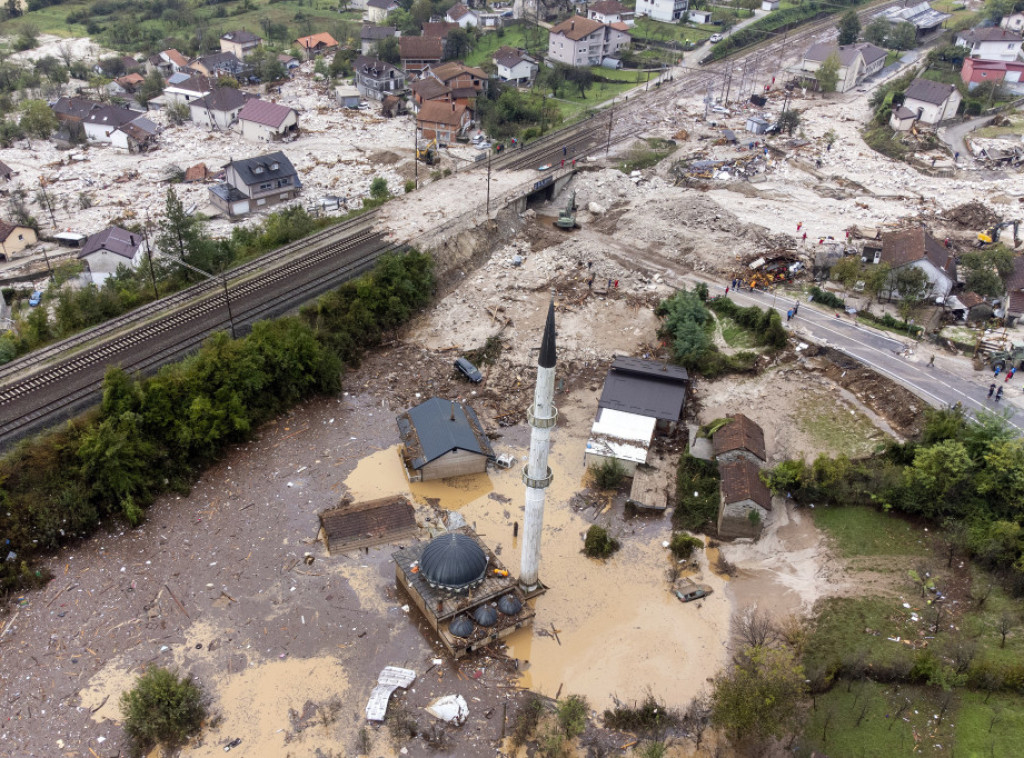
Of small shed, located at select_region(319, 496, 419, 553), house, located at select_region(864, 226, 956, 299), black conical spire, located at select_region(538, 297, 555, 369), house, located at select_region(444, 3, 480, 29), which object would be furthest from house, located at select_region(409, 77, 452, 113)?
black conical spire, located at select_region(538, 297, 555, 369)

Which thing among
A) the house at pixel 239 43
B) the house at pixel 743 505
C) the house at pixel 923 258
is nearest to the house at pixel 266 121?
the house at pixel 239 43

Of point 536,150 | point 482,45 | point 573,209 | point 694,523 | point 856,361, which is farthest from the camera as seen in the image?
point 482,45

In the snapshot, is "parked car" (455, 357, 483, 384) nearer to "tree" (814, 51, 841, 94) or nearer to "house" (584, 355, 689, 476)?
"house" (584, 355, 689, 476)

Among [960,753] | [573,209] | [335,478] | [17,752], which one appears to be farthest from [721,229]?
[17,752]

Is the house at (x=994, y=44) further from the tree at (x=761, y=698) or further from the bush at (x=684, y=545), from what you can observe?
the tree at (x=761, y=698)

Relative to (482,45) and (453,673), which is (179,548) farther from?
(482,45)

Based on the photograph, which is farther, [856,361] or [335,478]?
[856,361]
